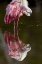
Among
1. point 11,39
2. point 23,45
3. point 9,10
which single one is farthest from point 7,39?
point 9,10

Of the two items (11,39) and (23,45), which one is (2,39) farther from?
(23,45)

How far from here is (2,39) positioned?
5.73m

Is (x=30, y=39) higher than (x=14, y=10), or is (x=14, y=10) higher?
(x=14, y=10)

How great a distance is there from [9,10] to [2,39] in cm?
97

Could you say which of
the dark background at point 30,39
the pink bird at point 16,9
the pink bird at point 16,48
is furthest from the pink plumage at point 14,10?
the pink bird at point 16,48

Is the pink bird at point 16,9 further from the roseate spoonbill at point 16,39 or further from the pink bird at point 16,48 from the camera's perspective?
the pink bird at point 16,48

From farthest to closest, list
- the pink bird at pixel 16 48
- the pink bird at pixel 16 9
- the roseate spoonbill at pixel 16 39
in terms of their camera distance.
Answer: the pink bird at pixel 16 9, the roseate spoonbill at pixel 16 39, the pink bird at pixel 16 48

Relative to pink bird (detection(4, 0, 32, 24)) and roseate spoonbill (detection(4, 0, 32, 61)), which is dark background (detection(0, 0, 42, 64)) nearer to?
roseate spoonbill (detection(4, 0, 32, 61))

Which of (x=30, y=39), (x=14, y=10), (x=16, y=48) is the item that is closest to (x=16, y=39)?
(x=30, y=39)

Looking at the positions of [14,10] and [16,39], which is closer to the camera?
[16,39]

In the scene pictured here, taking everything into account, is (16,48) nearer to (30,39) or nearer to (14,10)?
(30,39)

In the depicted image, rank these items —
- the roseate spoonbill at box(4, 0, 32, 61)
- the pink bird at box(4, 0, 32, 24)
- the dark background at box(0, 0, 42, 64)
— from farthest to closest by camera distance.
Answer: the pink bird at box(4, 0, 32, 24) < the roseate spoonbill at box(4, 0, 32, 61) < the dark background at box(0, 0, 42, 64)

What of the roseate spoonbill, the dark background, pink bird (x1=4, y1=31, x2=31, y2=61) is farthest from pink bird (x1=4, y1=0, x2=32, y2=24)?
pink bird (x1=4, y1=31, x2=31, y2=61)

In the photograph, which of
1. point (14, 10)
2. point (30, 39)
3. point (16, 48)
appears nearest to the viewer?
point (16, 48)
